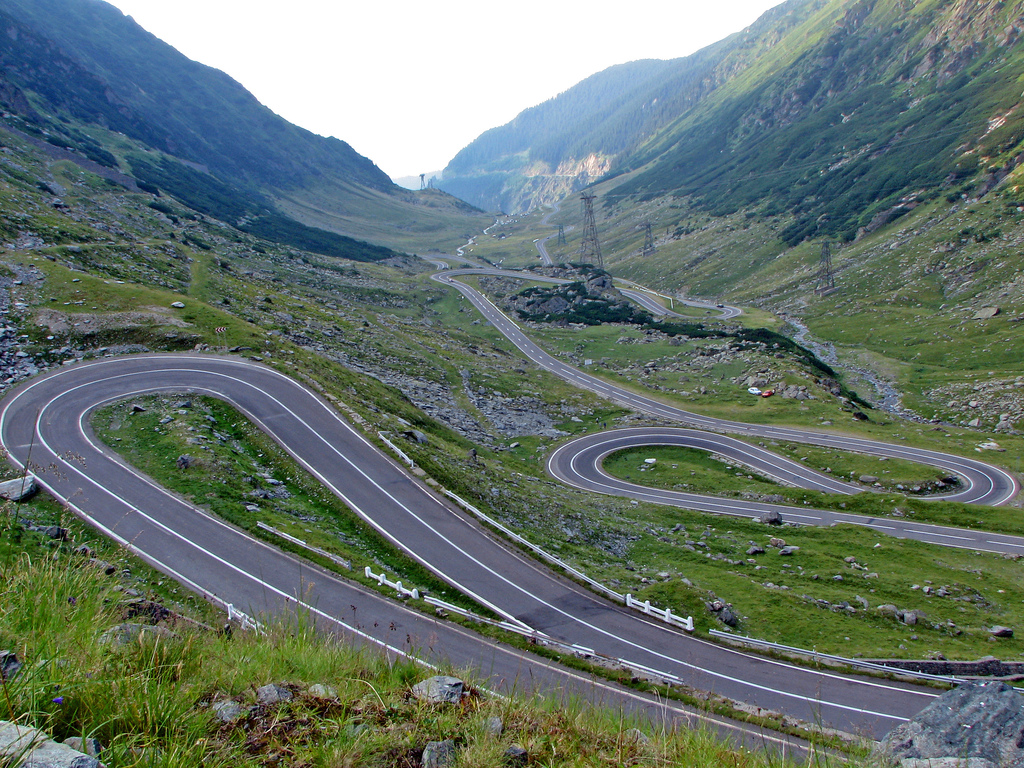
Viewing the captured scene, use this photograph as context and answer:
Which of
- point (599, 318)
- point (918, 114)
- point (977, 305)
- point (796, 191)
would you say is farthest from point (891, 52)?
point (599, 318)

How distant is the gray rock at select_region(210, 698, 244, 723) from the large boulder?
6529 millimetres

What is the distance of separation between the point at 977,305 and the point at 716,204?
10842cm

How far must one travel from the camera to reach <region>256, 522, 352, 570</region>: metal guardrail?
21469 millimetres

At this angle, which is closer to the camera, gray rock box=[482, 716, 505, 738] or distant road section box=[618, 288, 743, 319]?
gray rock box=[482, 716, 505, 738]

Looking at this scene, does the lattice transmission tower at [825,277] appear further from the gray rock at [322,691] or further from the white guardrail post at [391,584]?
the gray rock at [322,691]

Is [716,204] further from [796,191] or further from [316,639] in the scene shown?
[316,639]

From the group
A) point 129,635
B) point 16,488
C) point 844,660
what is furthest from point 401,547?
point 129,635

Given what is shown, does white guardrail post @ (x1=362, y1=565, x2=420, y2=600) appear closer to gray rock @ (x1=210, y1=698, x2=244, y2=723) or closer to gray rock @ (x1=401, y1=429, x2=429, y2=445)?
gray rock @ (x1=210, y1=698, x2=244, y2=723)

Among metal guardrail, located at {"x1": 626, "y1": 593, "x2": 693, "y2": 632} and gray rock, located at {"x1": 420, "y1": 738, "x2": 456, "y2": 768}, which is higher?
gray rock, located at {"x1": 420, "y1": 738, "x2": 456, "y2": 768}

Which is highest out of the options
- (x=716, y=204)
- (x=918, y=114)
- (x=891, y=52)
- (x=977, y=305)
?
(x=891, y=52)

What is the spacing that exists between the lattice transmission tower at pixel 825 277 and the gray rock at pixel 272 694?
420 ft

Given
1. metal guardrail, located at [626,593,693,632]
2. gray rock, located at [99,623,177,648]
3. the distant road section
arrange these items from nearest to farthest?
gray rock, located at [99,623,177,648] < metal guardrail, located at [626,593,693,632] < the distant road section

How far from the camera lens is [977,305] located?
85.8 metres

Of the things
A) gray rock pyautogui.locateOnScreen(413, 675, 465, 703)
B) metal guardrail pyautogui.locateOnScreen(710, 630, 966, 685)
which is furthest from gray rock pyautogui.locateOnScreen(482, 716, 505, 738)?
metal guardrail pyautogui.locateOnScreen(710, 630, 966, 685)
